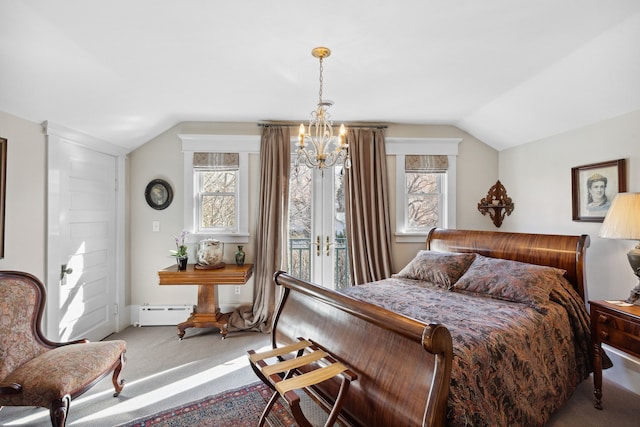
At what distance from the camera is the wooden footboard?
1204 mm

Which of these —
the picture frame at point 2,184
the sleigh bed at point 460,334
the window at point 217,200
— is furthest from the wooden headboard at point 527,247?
the picture frame at point 2,184

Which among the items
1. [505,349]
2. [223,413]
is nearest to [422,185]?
[505,349]

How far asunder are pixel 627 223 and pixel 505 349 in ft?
4.29

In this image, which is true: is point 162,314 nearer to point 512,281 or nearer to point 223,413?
point 223,413

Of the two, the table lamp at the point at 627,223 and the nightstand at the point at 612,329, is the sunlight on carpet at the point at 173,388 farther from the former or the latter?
the table lamp at the point at 627,223

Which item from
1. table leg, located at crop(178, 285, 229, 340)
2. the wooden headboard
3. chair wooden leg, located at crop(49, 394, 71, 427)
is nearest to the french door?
table leg, located at crop(178, 285, 229, 340)

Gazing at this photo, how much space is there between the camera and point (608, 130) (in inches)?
100

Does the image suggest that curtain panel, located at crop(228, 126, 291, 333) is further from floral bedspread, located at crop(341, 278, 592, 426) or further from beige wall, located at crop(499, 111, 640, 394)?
beige wall, located at crop(499, 111, 640, 394)

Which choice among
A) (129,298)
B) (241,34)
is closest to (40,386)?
(129,298)

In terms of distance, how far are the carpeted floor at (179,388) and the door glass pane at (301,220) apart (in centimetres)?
104

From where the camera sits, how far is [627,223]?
199cm

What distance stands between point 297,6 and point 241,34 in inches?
18.5

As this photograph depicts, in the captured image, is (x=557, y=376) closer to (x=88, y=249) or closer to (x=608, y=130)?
(x=608, y=130)

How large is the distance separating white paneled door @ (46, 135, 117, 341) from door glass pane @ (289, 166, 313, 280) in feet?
6.80
